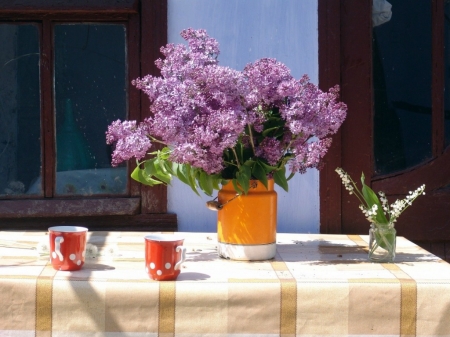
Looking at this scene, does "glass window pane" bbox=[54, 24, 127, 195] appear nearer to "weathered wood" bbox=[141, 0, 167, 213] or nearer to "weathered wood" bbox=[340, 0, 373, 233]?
"weathered wood" bbox=[141, 0, 167, 213]

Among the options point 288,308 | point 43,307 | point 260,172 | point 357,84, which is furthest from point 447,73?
point 43,307

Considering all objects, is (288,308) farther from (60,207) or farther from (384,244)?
(60,207)

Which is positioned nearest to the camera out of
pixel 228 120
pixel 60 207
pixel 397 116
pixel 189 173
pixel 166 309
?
pixel 166 309

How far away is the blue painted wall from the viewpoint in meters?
2.85

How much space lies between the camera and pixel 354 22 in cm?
287

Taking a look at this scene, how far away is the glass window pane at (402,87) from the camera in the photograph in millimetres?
2924

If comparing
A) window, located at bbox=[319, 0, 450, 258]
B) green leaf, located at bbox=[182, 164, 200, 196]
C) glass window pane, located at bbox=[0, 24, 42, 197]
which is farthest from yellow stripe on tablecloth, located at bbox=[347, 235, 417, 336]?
glass window pane, located at bbox=[0, 24, 42, 197]

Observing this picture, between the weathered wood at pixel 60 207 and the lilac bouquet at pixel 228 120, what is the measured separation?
2.96ft

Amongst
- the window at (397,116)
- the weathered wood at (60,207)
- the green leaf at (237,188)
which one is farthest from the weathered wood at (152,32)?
the green leaf at (237,188)

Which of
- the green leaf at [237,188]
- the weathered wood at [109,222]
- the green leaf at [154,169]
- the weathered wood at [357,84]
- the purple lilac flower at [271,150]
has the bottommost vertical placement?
the weathered wood at [109,222]

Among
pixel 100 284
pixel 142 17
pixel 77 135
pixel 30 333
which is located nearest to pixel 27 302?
pixel 30 333

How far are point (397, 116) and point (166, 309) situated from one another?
1638mm

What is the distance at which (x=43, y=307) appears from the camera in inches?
65.5

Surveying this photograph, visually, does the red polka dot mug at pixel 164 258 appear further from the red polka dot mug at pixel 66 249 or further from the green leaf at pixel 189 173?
the green leaf at pixel 189 173
